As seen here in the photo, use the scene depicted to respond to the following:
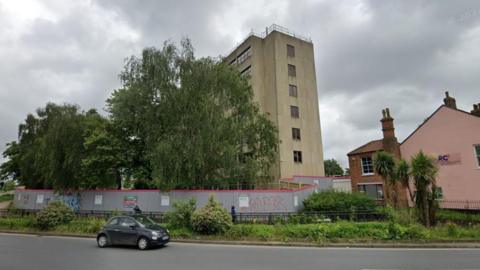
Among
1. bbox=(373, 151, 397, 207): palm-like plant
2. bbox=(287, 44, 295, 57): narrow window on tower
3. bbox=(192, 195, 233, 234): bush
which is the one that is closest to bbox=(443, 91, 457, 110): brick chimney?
bbox=(373, 151, 397, 207): palm-like plant

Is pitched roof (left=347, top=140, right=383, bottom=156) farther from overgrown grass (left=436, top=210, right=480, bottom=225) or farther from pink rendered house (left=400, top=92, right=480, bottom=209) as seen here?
overgrown grass (left=436, top=210, right=480, bottom=225)

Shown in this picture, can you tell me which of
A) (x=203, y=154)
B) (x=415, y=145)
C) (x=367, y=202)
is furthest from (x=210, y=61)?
(x=415, y=145)

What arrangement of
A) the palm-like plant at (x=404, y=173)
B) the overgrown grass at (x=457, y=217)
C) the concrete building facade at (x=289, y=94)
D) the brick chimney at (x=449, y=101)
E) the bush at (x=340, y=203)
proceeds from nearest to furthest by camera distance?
the palm-like plant at (x=404, y=173), the overgrown grass at (x=457, y=217), the bush at (x=340, y=203), the brick chimney at (x=449, y=101), the concrete building facade at (x=289, y=94)

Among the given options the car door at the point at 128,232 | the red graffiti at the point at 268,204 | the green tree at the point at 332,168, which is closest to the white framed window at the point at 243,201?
the red graffiti at the point at 268,204

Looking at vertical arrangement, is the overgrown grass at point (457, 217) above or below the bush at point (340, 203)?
below

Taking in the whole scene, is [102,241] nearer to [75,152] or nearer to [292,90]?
[75,152]

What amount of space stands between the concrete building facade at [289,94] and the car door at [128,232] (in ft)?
74.4

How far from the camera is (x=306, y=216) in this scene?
17.7 m

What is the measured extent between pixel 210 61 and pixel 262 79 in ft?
46.0

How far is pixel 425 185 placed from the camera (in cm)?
1530

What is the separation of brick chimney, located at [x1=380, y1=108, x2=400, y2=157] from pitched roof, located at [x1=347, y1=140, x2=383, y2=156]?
39.9 inches

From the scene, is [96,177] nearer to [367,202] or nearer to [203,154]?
[203,154]

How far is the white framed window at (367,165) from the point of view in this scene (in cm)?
2968

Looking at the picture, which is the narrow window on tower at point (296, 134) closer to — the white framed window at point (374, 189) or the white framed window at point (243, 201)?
the white framed window at point (374, 189)
